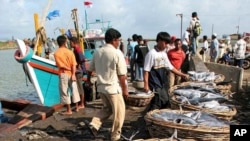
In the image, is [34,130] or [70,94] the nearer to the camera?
[34,130]

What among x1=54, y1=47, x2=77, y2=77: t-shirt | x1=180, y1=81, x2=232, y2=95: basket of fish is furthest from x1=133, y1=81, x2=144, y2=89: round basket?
x1=54, y1=47, x2=77, y2=77: t-shirt

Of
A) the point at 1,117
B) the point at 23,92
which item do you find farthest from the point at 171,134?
the point at 23,92

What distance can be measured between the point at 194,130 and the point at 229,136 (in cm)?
51

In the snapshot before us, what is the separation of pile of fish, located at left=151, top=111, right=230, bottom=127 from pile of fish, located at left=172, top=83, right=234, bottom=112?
0.50 meters

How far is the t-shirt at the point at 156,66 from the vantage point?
17.3 ft

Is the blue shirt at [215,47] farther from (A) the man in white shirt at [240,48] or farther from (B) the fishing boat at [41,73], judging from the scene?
(B) the fishing boat at [41,73]

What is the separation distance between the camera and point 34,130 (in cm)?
600

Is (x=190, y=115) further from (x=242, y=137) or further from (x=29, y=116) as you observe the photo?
(x=29, y=116)

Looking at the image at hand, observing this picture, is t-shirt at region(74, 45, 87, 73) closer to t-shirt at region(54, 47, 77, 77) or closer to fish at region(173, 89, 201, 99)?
t-shirt at region(54, 47, 77, 77)

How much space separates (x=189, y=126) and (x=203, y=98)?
148 centimetres

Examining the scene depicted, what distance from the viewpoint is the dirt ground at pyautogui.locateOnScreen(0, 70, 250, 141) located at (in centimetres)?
559

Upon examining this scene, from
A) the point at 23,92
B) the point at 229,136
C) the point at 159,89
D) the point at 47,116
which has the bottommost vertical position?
the point at 23,92

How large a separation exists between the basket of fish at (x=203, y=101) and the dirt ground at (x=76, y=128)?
10.0 inches

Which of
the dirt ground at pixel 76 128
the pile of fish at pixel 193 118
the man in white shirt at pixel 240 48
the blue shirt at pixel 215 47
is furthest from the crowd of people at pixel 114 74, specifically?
the blue shirt at pixel 215 47
